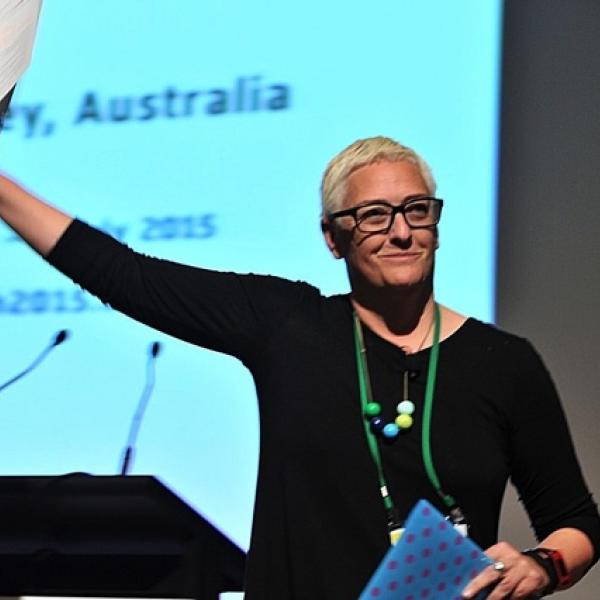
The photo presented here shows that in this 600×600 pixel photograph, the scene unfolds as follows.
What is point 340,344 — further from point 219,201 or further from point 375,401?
Result: point 219,201

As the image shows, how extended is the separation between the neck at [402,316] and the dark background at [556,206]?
0.83 meters

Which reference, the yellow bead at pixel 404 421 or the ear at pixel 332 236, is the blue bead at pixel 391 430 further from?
the ear at pixel 332 236

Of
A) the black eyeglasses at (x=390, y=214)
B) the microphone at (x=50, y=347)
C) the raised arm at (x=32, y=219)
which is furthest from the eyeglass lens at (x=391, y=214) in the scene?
the microphone at (x=50, y=347)

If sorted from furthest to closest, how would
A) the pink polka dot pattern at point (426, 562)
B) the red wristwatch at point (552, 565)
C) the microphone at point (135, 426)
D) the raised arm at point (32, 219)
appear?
the microphone at point (135, 426) → the raised arm at point (32, 219) → the red wristwatch at point (552, 565) → the pink polka dot pattern at point (426, 562)

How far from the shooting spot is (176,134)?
2.27 metres

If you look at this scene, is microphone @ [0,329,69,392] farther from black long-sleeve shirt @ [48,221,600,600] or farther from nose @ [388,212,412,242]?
nose @ [388,212,412,242]

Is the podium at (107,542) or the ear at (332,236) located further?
the podium at (107,542)

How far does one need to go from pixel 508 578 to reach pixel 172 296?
0.46m

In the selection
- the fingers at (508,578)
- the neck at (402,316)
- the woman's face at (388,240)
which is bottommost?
the fingers at (508,578)

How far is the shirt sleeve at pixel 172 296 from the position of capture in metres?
1.29

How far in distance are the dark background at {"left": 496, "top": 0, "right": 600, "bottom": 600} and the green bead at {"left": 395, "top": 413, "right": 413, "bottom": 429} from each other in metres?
0.91

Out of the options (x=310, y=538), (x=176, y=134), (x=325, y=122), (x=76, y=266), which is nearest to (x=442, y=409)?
(x=310, y=538)

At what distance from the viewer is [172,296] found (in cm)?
131

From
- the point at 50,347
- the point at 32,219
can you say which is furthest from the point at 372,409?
the point at 50,347
